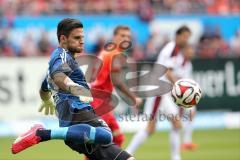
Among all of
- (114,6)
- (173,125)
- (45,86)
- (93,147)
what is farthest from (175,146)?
(114,6)

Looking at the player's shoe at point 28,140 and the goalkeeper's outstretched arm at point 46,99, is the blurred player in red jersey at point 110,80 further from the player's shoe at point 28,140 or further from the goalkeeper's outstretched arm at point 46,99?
the player's shoe at point 28,140

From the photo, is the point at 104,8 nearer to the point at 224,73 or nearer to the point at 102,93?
the point at 224,73

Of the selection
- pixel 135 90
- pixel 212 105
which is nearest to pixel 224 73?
pixel 212 105

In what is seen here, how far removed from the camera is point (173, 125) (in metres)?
14.4

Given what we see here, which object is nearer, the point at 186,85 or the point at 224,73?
the point at 186,85

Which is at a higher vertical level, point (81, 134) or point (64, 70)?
point (64, 70)

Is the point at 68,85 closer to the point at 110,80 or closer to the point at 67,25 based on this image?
the point at 67,25

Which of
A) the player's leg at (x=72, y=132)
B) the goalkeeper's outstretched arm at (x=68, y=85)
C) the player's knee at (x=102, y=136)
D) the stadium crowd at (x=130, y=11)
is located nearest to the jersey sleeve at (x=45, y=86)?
the player's leg at (x=72, y=132)

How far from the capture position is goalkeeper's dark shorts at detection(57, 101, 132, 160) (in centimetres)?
884

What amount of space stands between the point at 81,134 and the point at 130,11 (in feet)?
57.4

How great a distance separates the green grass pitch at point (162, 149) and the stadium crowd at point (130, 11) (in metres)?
4.16

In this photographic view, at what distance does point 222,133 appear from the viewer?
19.9 metres

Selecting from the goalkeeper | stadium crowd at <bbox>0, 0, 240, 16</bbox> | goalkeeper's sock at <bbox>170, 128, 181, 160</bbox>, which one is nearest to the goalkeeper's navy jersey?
the goalkeeper

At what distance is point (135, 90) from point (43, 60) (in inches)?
139
